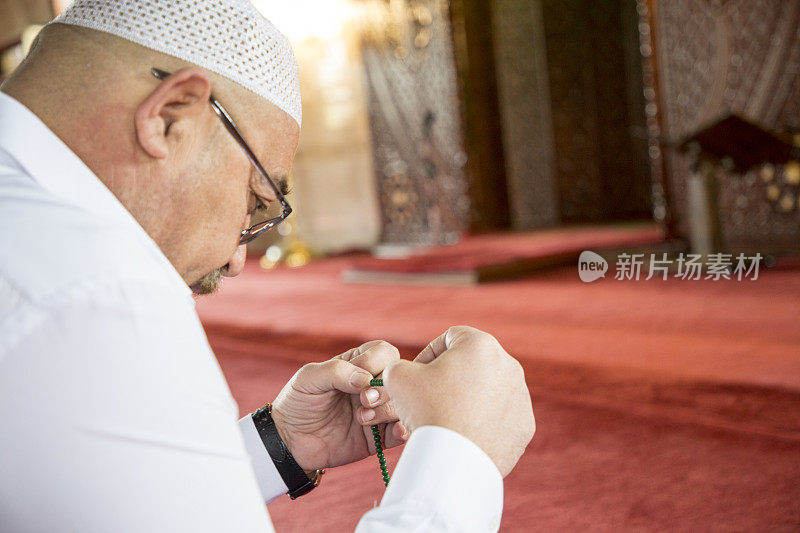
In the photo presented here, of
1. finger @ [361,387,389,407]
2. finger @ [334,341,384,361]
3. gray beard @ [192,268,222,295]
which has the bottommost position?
finger @ [361,387,389,407]

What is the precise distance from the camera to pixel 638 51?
770 cm

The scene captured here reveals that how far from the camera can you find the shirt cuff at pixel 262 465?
1.05 m

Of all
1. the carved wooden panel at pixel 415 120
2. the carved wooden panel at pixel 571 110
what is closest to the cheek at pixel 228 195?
the carved wooden panel at pixel 415 120

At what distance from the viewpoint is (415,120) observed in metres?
6.86

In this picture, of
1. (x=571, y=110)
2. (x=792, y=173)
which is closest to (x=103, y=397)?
(x=792, y=173)

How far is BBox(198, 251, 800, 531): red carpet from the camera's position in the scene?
1209 mm

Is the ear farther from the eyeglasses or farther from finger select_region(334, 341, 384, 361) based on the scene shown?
finger select_region(334, 341, 384, 361)

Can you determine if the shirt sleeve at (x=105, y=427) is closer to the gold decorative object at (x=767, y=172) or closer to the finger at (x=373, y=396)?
the finger at (x=373, y=396)

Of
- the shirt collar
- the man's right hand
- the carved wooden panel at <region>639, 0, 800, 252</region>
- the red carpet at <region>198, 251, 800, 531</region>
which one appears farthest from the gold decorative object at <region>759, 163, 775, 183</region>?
the shirt collar

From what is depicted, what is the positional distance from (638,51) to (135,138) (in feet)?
25.7

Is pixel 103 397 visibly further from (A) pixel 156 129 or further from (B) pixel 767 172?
(B) pixel 767 172

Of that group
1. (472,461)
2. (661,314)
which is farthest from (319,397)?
(661,314)

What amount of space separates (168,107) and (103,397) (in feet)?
1.08

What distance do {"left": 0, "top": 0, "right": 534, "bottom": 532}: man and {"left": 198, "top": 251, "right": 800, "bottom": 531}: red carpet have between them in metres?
0.41
